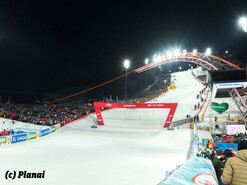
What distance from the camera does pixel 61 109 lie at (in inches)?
1150

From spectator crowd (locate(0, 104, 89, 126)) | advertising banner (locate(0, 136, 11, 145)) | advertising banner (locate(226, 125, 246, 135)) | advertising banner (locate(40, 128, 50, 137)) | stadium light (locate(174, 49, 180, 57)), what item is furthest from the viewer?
stadium light (locate(174, 49, 180, 57))

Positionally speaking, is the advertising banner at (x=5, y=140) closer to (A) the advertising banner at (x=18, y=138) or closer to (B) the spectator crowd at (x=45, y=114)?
(A) the advertising banner at (x=18, y=138)

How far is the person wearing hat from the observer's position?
225 centimetres

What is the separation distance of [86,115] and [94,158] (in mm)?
18555

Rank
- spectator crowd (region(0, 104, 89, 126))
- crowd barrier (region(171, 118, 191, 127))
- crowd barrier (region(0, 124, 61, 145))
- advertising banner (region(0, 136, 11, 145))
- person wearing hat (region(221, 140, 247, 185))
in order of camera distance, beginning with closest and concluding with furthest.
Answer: person wearing hat (region(221, 140, 247, 185)), advertising banner (region(0, 136, 11, 145)), crowd barrier (region(0, 124, 61, 145)), crowd barrier (region(171, 118, 191, 127)), spectator crowd (region(0, 104, 89, 126))

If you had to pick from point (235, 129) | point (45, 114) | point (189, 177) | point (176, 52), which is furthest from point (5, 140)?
point (176, 52)

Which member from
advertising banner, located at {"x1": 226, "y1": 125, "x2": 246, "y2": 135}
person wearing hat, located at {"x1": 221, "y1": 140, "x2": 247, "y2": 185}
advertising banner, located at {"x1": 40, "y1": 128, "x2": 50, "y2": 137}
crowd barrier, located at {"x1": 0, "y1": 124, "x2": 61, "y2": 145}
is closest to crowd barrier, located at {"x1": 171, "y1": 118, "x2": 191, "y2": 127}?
advertising banner, located at {"x1": 226, "y1": 125, "x2": 246, "y2": 135}

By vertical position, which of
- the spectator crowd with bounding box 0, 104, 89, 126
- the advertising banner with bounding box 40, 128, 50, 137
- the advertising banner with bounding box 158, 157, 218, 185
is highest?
the advertising banner with bounding box 158, 157, 218, 185

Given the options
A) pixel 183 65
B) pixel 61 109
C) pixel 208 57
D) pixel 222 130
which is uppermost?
pixel 183 65

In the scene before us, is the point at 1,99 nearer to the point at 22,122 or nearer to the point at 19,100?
the point at 19,100

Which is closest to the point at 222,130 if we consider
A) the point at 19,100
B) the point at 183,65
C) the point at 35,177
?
the point at 35,177

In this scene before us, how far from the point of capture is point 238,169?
2.29 metres

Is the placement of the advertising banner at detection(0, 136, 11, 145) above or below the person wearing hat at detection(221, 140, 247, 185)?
below

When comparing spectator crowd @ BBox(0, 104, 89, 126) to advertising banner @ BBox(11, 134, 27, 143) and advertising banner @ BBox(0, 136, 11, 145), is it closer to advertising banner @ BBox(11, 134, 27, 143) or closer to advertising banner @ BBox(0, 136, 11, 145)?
advertising banner @ BBox(11, 134, 27, 143)
